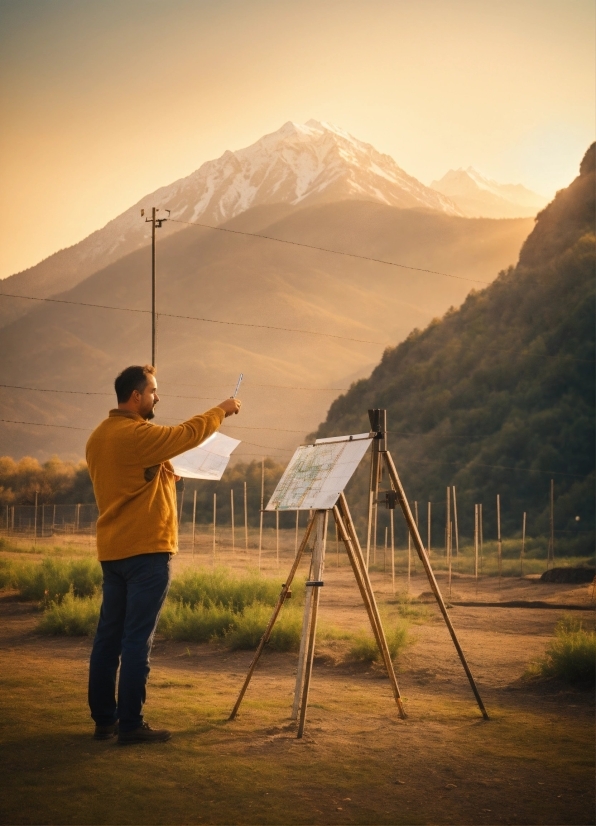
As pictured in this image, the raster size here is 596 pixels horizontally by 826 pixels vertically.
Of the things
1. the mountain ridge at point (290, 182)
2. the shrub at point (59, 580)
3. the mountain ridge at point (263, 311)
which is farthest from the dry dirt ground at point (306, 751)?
the mountain ridge at point (290, 182)

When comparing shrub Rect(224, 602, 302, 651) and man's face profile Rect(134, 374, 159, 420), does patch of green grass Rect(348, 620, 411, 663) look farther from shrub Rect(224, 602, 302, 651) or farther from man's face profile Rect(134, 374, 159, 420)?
man's face profile Rect(134, 374, 159, 420)

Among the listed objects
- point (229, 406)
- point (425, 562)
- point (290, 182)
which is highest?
point (290, 182)

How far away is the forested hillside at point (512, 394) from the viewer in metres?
28.7

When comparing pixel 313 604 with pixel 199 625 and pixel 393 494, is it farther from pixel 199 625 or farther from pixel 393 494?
pixel 199 625

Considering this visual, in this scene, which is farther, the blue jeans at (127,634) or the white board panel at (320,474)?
the white board panel at (320,474)

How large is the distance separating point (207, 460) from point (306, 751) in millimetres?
1710

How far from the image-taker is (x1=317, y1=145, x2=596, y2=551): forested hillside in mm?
28656

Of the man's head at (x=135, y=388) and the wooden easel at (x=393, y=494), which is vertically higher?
the man's head at (x=135, y=388)

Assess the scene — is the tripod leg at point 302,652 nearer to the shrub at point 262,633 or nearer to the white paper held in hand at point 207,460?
the white paper held in hand at point 207,460

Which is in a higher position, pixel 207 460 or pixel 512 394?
pixel 512 394

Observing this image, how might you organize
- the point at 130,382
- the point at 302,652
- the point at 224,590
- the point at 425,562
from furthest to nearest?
the point at 224,590 < the point at 425,562 < the point at 302,652 < the point at 130,382

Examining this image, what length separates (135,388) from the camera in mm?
4949

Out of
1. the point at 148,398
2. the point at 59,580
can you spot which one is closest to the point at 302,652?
the point at 148,398

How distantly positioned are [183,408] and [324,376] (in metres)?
15.1
